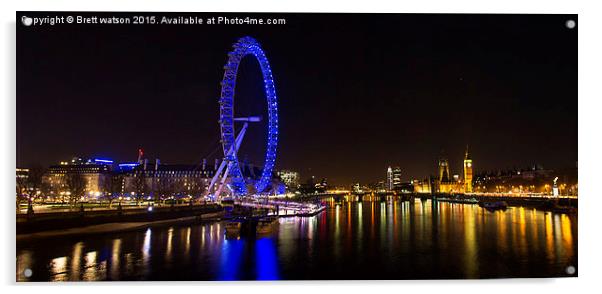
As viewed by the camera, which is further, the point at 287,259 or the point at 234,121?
the point at 234,121

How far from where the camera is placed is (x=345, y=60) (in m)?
8.34

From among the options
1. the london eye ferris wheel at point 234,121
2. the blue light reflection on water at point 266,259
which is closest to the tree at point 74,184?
the london eye ferris wheel at point 234,121

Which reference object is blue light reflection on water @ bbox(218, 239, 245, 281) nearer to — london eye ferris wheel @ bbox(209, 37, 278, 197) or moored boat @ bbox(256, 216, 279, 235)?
moored boat @ bbox(256, 216, 279, 235)

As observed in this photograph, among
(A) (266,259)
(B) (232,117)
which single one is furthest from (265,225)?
(A) (266,259)

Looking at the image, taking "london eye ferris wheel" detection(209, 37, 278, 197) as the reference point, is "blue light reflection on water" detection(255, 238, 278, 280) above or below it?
below

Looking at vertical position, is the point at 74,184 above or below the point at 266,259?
above

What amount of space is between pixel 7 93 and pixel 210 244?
6.19 meters

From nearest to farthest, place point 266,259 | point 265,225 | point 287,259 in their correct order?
point 287,259, point 266,259, point 265,225

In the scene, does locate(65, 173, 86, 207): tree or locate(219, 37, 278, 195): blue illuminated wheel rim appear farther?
locate(65, 173, 86, 207): tree

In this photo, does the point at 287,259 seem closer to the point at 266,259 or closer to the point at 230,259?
the point at 266,259

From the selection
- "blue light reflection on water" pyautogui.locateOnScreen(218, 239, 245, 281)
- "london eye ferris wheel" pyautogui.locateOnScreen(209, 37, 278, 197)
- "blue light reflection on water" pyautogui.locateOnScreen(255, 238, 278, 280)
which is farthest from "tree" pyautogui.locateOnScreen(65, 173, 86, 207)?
"blue light reflection on water" pyautogui.locateOnScreen(255, 238, 278, 280)

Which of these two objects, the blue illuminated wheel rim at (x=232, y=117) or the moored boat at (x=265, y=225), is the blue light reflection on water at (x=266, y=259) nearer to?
the moored boat at (x=265, y=225)

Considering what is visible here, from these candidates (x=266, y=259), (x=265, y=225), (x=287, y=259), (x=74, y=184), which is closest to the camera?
(x=287, y=259)
